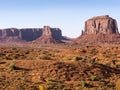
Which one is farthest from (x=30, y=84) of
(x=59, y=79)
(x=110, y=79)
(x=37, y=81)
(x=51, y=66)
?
(x=110, y=79)

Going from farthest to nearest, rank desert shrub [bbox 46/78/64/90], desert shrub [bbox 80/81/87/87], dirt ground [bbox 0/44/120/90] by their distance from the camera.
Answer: desert shrub [bbox 80/81/87/87] < dirt ground [bbox 0/44/120/90] < desert shrub [bbox 46/78/64/90]

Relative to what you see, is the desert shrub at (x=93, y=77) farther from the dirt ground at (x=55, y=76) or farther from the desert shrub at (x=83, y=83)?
the desert shrub at (x=83, y=83)

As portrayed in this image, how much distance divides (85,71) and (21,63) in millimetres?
5395

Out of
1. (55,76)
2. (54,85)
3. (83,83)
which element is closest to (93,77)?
(83,83)

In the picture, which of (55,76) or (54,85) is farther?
(55,76)

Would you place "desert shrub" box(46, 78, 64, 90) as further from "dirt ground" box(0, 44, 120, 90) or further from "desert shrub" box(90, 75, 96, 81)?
"desert shrub" box(90, 75, 96, 81)

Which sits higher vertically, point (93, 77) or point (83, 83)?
point (93, 77)

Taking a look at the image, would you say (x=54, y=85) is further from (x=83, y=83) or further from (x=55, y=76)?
(x=55, y=76)

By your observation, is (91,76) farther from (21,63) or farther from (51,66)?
(21,63)

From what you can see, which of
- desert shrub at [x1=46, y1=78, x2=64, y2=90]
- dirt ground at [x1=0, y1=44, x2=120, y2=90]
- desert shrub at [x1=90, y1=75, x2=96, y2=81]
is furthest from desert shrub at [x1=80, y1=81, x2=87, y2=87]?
desert shrub at [x1=90, y1=75, x2=96, y2=81]

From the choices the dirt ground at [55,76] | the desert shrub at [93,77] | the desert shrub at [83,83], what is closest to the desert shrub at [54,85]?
the dirt ground at [55,76]

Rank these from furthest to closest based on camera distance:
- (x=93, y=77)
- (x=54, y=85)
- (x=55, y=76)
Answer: (x=55, y=76) < (x=93, y=77) < (x=54, y=85)

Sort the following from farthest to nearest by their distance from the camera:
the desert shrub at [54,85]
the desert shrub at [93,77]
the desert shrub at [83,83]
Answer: the desert shrub at [93,77] → the desert shrub at [83,83] → the desert shrub at [54,85]

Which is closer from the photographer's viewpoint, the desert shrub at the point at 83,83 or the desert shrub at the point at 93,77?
the desert shrub at the point at 83,83
